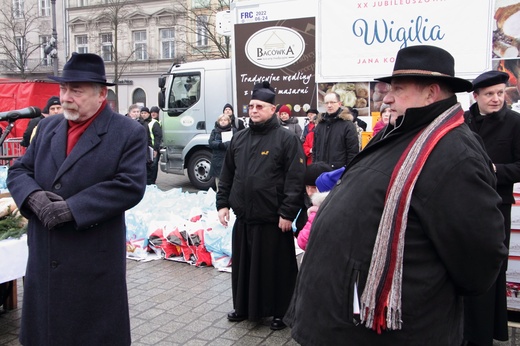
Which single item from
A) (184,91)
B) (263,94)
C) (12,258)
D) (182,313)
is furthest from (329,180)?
(184,91)

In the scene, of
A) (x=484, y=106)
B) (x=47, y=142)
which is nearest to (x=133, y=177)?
(x=47, y=142)

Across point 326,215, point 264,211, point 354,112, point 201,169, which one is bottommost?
point 201,169

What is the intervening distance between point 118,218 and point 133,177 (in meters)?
0.29

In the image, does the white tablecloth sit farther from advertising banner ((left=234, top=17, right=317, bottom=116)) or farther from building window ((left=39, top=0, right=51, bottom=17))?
building window ((left=39, top=0, right=51, bottom=17))

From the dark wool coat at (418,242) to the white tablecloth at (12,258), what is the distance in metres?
2.47

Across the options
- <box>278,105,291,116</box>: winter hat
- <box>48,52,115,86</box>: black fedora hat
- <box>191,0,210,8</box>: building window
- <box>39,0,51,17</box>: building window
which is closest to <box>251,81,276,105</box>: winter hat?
<box>48,52,115,86</box>: black fedora hat

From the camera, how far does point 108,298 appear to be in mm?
2838

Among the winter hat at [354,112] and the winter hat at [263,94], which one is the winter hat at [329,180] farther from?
the winter hat at [354,112]

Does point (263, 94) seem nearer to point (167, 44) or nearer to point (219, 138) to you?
point (219, 138)

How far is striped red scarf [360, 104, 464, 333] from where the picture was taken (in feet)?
6.40

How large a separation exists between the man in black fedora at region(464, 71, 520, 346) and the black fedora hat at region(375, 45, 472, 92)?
1799mm

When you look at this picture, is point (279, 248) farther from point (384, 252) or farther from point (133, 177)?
point (384, 252)

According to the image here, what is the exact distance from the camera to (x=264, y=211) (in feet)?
14.3

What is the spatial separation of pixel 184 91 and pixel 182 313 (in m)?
8.69
